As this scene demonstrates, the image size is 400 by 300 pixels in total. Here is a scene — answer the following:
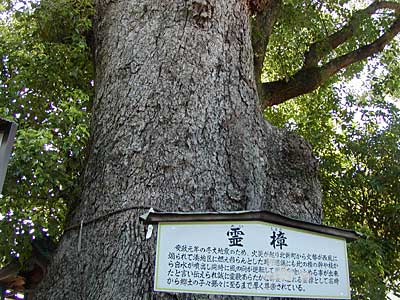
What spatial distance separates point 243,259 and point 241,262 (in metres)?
0.02

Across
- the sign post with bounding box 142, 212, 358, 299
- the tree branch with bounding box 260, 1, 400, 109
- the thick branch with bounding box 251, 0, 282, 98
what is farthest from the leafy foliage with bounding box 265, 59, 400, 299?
the sign post with bounding box 142, 212, 358, 299

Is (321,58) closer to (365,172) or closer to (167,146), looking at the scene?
(365,172)

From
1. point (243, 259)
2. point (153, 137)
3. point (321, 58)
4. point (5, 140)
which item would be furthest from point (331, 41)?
point (5, 140)

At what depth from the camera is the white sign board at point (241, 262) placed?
2.14 metres

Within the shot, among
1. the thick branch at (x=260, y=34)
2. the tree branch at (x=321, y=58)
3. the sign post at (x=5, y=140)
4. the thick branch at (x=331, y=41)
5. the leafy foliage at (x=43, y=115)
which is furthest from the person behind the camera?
the thick branch at (x=331, y=41)

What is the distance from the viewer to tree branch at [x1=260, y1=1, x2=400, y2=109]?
6176 mm

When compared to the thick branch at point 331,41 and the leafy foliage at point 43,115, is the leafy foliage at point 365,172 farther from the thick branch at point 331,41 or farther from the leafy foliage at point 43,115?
the leafy foliage at point 43,115

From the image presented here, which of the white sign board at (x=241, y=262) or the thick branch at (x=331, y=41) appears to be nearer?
the white sign board at (x=241, y=262)

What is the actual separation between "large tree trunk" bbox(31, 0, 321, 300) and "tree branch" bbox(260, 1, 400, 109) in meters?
2.19

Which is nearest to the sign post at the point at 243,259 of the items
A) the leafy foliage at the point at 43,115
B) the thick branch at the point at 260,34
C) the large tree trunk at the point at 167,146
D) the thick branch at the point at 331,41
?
the large tree trunk at the point at 167,146

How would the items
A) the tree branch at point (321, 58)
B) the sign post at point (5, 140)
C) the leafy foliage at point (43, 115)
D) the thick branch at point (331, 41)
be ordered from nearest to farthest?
1. the sign post at point (5, 140)
2. the leafy foliage at point (43, 115)
3. the tree branch at point (321, 58)
4. the thick branch at point (331, 41)

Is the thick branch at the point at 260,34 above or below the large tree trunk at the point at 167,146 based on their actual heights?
above

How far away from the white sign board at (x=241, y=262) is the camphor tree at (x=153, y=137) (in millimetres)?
425

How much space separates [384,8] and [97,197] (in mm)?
6581
